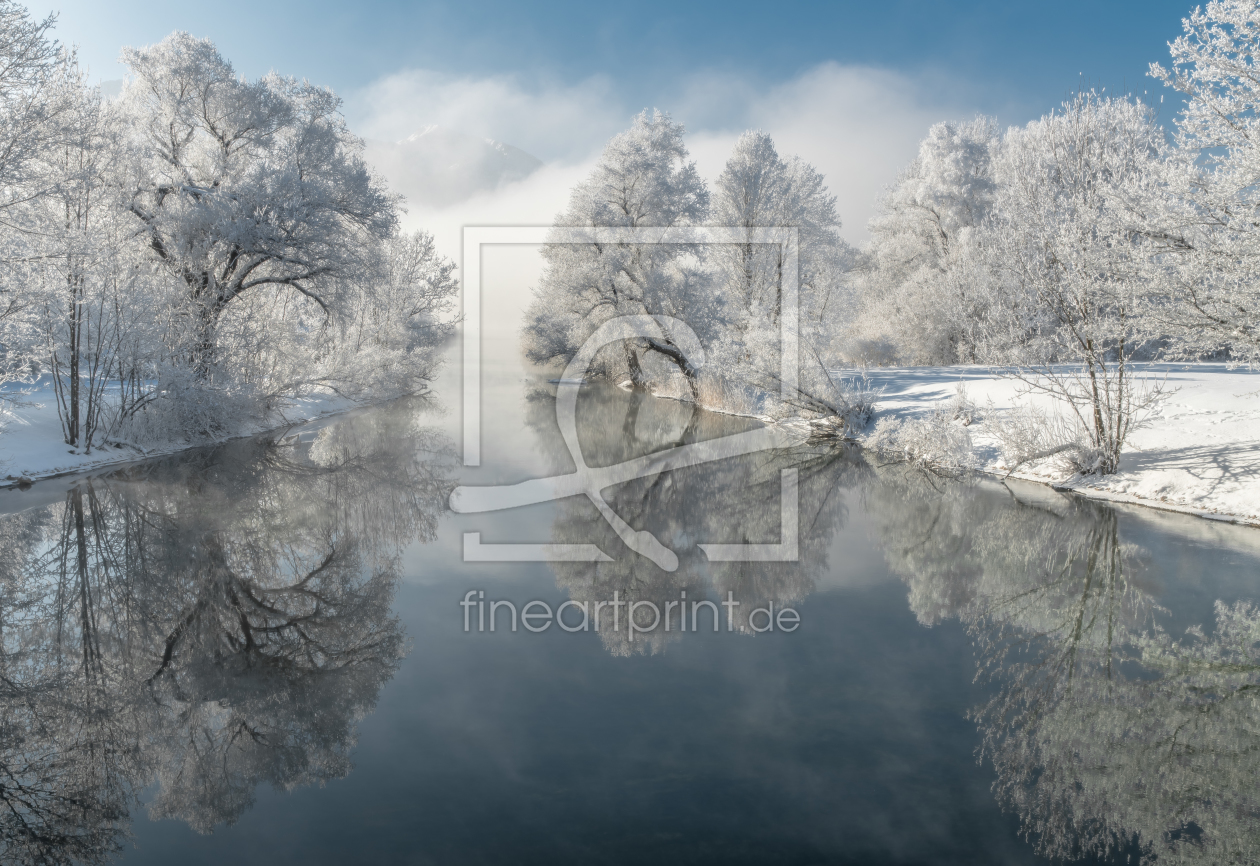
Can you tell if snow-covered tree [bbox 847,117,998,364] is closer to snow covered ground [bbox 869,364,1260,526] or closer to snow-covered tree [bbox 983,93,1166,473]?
snow covered ground [bbox 869,364,1260,526]

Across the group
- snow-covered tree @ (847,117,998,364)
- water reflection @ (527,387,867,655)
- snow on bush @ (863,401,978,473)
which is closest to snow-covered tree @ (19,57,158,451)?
water reflection @ (527,387,867,655)

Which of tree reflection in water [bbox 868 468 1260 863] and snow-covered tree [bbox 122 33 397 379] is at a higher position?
snow-covered tree [bbox 122 33 397 379]

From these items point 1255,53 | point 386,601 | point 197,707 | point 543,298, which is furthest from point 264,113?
point 1255,53

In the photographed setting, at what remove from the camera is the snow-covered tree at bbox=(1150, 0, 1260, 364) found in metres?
9.23

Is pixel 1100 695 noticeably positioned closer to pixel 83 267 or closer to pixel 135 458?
pixel 83 267

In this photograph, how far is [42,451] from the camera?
42.2 feet

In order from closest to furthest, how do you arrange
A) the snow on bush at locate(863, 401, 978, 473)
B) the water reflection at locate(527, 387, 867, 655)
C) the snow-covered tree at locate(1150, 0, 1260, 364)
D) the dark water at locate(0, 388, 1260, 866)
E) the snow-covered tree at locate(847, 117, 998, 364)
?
the dark water at locate(0, 388, 1260, 866)
the water reflection at locate(527, 387, 867, 655)
the snow-covered tree at locate(1150, 0, 1260, 364)
the snow on bush at locate(863, 401, 978, 473)
the snow-covered tree at locate(847, 117, 998, 364)

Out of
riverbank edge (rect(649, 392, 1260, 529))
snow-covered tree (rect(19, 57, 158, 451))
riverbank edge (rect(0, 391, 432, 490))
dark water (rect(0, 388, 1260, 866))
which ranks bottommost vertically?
dark water (rect(0, 388, 1260, 866))

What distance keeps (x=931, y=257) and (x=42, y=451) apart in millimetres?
33242

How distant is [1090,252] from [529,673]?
10.5 metres

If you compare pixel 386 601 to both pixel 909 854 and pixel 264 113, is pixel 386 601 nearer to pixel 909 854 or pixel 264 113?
pixel 909 854

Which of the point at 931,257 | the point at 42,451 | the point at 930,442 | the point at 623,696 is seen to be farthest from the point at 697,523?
the point at 931,257

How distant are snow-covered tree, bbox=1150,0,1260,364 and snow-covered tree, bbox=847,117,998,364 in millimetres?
18220

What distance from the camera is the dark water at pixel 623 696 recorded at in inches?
147
